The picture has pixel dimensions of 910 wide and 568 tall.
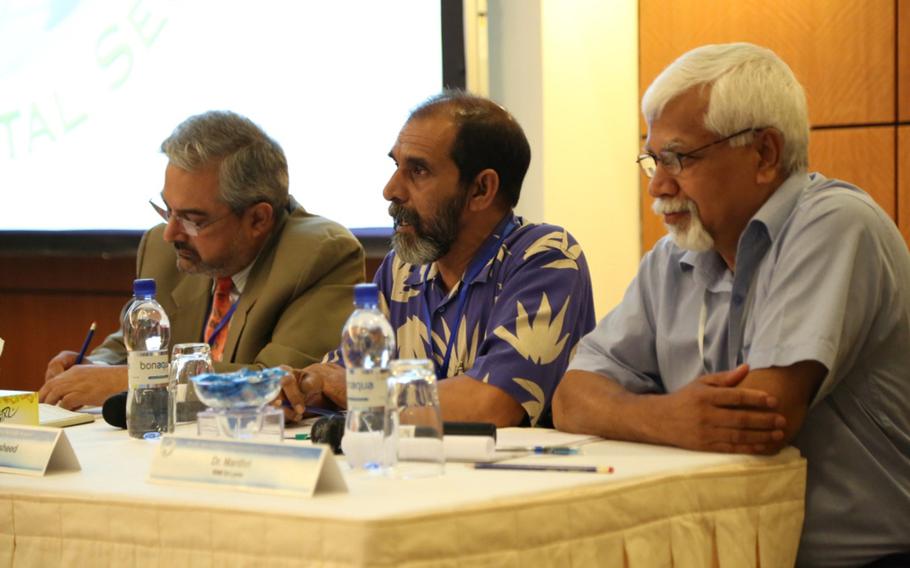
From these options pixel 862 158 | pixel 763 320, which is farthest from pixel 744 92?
pixel 862 158

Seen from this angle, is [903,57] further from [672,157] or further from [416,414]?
[416,414]

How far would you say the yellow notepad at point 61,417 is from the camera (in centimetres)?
237

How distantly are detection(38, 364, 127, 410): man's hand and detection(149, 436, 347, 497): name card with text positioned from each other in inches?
40.0

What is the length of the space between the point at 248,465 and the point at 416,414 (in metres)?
0.27

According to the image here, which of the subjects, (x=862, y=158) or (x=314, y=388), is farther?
(x=862, y=158)

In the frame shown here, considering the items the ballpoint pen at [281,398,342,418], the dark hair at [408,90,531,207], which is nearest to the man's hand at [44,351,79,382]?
the ballpoint pen at [281,398,342,418]

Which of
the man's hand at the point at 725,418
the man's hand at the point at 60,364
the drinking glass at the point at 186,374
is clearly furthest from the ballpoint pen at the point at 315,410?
the man's hand at the point at 60,364

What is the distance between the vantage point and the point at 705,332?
7.13 feet

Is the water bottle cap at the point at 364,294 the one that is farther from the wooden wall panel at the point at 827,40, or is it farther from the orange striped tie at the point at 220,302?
the wooden wall panel at the point at 827,40

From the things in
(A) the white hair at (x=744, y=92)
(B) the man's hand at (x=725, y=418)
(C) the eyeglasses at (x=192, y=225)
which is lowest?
(B) the man's hand at (x=725, y=418)

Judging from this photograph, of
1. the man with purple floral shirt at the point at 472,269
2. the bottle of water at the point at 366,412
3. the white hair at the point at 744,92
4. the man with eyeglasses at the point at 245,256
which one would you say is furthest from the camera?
the man with eyeglasses at the point at 245,256

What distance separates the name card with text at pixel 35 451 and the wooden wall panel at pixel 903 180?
2.80 meters

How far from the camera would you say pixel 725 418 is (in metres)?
1.84

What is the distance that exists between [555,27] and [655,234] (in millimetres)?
826
